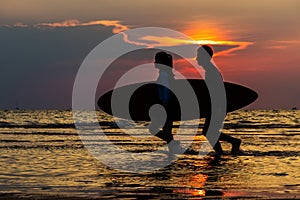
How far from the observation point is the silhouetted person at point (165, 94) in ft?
51.7

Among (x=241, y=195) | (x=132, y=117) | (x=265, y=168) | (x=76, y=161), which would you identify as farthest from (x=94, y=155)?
(x=241, y=195)

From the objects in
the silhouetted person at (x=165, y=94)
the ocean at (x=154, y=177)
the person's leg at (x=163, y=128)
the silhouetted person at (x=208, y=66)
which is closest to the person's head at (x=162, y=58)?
the silhouetted person at (x=165, y=94)

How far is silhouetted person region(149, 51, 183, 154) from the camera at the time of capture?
51.7 feet

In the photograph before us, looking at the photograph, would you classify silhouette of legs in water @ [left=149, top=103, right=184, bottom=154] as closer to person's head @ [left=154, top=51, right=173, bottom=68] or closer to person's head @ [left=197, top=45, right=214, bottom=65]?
person's head @ [left=154, top=51, right=173, bottom=68]

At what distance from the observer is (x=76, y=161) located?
553 inches

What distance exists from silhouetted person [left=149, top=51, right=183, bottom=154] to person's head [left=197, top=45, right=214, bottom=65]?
0.90 meters

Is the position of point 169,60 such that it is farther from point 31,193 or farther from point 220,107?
point 31,193

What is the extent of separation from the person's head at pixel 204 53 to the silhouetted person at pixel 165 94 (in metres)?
0.90

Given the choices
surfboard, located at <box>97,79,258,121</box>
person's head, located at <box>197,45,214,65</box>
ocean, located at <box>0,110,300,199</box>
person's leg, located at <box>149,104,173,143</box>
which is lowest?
ocean, located at <box>0,110,300,199</box>

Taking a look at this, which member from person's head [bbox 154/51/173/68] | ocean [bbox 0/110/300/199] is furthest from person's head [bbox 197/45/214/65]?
ocean [bbox 0/110/300/199]

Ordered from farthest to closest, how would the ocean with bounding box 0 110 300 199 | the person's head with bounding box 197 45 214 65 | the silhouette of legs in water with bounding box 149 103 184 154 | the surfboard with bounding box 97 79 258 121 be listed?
the surfboard with bounding box 97 79 258 121 → the silhouette of legs in water with bounding box 149 103 184 154 → the person's head with bounding box 197 45 214 65 → the ocean with bounding box 0 110 300 199

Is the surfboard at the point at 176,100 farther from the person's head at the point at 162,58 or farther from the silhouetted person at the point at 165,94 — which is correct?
the person's head at the point at 162,58

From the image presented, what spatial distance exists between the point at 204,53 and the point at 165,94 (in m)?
1.38

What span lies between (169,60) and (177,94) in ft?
6.00
